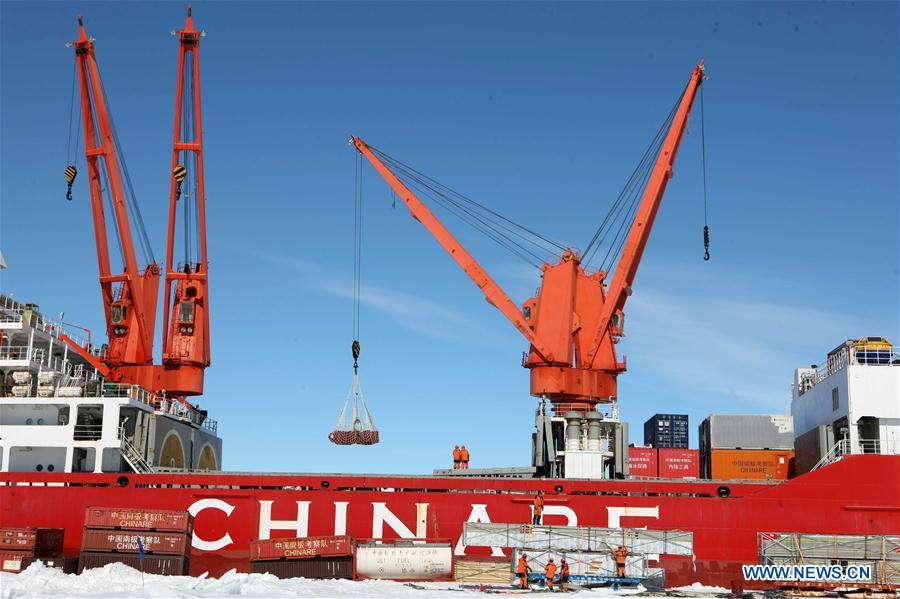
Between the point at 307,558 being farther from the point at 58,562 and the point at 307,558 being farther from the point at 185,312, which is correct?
the point at 185,312

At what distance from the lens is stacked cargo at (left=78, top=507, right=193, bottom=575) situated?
30.2 meters

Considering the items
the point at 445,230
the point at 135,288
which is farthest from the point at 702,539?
the point at 135,288

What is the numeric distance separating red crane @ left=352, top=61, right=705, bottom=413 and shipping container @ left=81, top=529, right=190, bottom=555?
47.3 feet

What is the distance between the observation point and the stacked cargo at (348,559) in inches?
1187

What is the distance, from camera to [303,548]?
99.2 ft

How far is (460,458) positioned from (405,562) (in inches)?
269

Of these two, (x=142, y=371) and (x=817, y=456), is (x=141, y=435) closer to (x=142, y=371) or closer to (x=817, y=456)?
(x=142, y=371)

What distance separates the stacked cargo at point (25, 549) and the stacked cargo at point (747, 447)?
25904 millimetres

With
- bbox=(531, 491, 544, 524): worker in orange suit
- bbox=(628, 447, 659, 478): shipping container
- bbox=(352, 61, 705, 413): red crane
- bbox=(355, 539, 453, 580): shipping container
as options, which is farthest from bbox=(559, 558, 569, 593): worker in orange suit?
bbox=(628, 447, 659, 478): shipping container

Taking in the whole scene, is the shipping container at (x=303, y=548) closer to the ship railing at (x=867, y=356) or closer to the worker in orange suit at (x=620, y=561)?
the worker in orange suit at (x=620, y=561)

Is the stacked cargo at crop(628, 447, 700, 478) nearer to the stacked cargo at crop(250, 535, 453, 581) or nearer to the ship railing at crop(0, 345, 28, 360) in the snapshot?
the stacked cargo at crop(250, 535, 453, 581)

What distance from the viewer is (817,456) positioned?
3650 centimetres

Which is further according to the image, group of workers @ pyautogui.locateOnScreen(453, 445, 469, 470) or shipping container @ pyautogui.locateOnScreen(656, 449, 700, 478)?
shipping container @ pyautogui.locateOnScreen(656, 449, 700, 478)

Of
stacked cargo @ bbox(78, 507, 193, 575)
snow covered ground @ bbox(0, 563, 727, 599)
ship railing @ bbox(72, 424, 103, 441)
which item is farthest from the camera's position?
ship railing @ bbox(72, 424, 103, 441)
